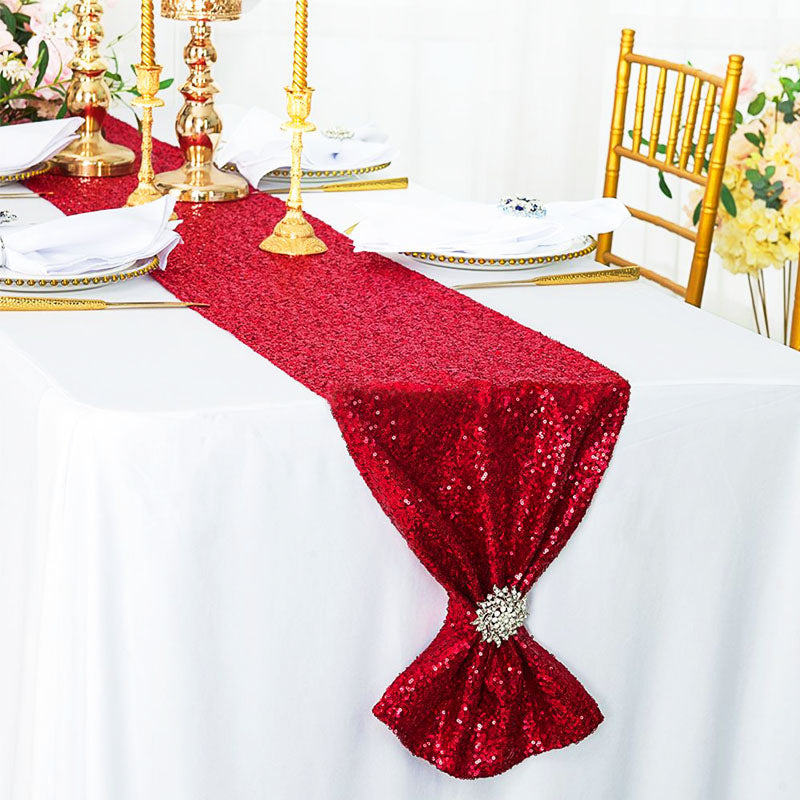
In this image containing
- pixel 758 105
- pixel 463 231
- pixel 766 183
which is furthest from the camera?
pixel 758 105

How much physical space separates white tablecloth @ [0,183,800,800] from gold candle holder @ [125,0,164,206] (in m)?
0.49

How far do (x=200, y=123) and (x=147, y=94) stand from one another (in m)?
0.13

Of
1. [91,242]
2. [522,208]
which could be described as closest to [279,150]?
[522,208]

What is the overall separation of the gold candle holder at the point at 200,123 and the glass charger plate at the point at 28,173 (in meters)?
0.20

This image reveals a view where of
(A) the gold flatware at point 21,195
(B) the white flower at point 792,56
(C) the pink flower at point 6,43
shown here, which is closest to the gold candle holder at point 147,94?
(A) the gold flatware at point 21,195

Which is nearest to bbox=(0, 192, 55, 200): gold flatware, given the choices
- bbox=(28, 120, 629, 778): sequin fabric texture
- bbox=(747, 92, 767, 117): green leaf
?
bbox=(28, 120, 629, 778): sequin fabric texture

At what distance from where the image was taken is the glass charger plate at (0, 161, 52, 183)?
207 centimetres

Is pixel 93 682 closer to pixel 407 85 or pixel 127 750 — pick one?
pixel 127 750

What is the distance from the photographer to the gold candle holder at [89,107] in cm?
214

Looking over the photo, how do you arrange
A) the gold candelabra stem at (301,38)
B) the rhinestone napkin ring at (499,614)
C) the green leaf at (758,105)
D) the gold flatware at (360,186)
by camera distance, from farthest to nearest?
1. the green leaf at (758,105)
2. the gold flatware at (360,186)
3. the gold candelabra stem at (301,38)
4. the rhinestone napkin ring at (499,614)

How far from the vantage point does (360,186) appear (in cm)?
215

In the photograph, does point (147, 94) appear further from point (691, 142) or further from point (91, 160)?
point (691, 142)

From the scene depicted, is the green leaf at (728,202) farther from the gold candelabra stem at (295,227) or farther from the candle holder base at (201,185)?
the gold candelabra stem at (295,227)

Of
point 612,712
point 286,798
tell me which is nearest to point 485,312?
point 612,712
